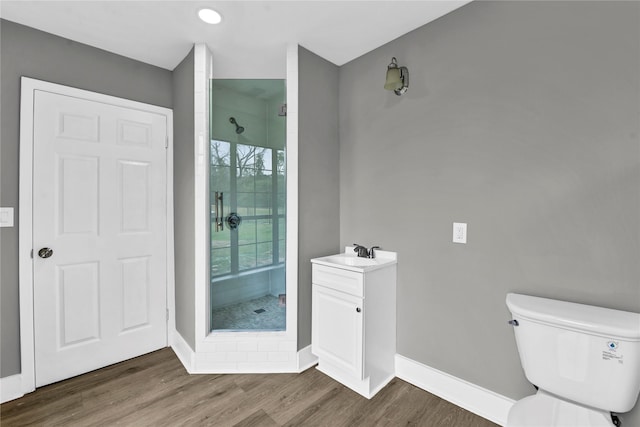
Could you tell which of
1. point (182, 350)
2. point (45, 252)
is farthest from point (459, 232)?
point (45, 252)

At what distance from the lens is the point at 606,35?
1354 millimetres

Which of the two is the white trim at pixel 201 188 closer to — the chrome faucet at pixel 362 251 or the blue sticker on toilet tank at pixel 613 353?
the chrome faucet at pixel 362 251

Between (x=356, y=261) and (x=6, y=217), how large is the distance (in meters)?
2.38

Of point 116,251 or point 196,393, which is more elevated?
point 116,251

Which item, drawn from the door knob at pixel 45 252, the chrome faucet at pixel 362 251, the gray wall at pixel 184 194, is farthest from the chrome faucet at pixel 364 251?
the door knob at pixel 45 252

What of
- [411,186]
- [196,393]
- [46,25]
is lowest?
[196,393]

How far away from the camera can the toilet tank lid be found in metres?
1.16

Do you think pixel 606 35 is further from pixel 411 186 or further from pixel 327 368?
pixel 327 368

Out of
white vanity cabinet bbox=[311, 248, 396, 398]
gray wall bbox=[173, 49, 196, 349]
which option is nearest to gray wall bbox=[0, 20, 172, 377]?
gray wall bbox=[173, 49, 196, 349]

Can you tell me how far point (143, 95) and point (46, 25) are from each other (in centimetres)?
67

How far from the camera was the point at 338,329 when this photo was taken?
2.03 m

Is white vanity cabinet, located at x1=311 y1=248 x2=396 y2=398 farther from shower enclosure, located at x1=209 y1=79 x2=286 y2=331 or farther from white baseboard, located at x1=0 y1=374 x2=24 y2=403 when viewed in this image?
white baseboard, located at x1=0 y1=374 x2=24 y2=403

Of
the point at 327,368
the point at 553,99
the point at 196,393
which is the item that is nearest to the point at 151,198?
the point at 196,393

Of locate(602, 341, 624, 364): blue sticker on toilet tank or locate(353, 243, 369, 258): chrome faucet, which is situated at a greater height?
locate(353, 243, 369, 258): chrome faucet
